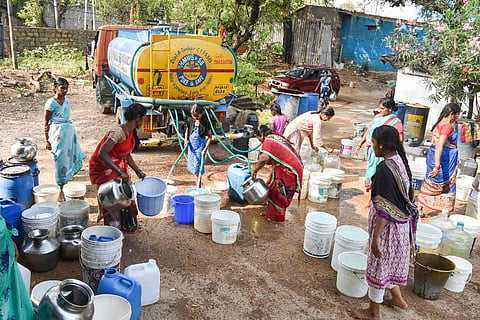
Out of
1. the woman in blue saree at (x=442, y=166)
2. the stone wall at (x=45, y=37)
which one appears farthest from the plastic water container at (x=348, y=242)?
the stone wall at (x=45, y=37)

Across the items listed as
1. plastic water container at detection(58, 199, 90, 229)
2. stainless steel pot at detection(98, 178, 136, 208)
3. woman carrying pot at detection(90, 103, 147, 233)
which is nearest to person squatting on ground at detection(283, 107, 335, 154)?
woman carrying pot at detection(90, 103, 147, 233)

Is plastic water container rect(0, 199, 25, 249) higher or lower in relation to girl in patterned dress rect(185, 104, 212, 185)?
lower

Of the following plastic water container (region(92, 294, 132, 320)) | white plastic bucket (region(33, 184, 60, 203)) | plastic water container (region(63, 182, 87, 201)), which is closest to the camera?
plastic water container (region(92, 294, 132, 320))

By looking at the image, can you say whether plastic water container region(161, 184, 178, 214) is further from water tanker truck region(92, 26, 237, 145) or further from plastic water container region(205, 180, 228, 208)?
water tanker truck region(92, 26, 237, 145)

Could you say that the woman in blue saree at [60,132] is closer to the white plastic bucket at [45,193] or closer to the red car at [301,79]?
the white plastic bucket at [45,193]

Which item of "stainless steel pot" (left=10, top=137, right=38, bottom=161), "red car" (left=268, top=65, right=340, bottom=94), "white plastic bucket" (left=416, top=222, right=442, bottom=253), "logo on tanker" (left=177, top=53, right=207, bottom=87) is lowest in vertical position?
"white plastic bucket" (left=416, top=222, right=442, bottom=253)

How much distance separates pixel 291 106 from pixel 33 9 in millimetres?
16972

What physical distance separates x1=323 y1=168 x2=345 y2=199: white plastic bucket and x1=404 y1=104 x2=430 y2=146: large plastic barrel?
4.03m

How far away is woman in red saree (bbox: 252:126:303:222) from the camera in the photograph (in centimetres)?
→ 518

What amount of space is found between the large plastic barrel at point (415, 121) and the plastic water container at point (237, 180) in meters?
5.52

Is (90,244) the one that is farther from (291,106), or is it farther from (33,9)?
(33,9)

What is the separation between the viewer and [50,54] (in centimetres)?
1777

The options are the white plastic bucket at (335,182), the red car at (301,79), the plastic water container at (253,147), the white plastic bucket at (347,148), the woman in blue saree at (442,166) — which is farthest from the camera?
the red car at (301,79)

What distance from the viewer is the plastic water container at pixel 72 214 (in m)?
4.37
